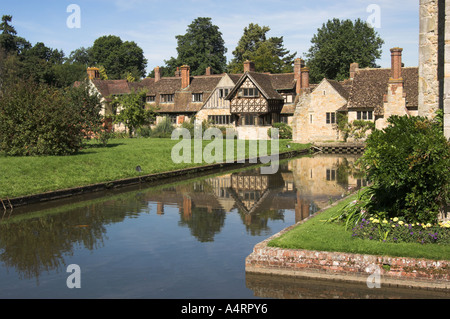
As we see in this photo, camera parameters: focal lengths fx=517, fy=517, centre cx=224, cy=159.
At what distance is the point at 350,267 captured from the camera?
36.2 ft

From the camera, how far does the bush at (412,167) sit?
12.0 m

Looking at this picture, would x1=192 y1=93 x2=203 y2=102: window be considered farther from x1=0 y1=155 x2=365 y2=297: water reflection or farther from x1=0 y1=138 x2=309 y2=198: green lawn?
x1=0 y1=155 x2=365 y2=297: water reflection

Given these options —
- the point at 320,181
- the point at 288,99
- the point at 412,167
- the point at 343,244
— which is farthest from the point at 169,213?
the point at 288,99

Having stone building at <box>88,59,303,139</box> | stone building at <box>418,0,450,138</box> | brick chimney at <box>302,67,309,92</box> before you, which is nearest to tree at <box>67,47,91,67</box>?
stone building at <box>88,59,303,139</box>

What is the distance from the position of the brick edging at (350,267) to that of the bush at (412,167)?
210 cm

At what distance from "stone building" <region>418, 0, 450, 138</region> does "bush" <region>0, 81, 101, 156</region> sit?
2089 cm

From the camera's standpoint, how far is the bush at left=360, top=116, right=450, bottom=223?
11953 millimetres

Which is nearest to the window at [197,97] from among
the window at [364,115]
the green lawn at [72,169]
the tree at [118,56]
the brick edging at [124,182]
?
the window at [364,115]

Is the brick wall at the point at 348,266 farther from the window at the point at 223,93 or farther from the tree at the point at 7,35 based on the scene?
the tree at the point at 7,35

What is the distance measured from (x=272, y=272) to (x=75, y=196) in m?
13.8
